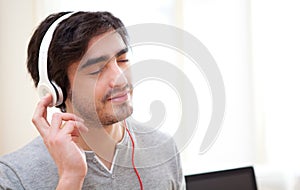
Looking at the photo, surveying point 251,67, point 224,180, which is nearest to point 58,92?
point 224,180

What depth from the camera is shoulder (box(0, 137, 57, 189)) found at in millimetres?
926

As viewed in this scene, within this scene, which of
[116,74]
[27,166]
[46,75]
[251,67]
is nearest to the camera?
[116,74]

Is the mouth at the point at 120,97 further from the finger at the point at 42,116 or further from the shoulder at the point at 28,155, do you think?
the shoulder at the point at 28,155

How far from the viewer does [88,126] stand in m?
0.87

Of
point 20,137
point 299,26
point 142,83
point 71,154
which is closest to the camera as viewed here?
point 142,83

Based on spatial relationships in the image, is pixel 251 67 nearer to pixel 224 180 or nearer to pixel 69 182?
pixel 224 180

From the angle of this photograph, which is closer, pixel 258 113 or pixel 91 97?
pixel 91 97

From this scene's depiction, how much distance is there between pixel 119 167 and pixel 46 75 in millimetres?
311

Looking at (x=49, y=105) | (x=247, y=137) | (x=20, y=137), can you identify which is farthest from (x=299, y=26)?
(x=49, y=105)

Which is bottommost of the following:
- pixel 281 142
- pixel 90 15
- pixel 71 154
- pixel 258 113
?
pixel 281 142

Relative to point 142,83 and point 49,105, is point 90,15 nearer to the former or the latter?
point 49,105

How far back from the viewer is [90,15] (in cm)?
91

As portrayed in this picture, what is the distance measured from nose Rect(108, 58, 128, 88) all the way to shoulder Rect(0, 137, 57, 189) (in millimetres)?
379

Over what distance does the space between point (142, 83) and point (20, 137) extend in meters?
1.52
